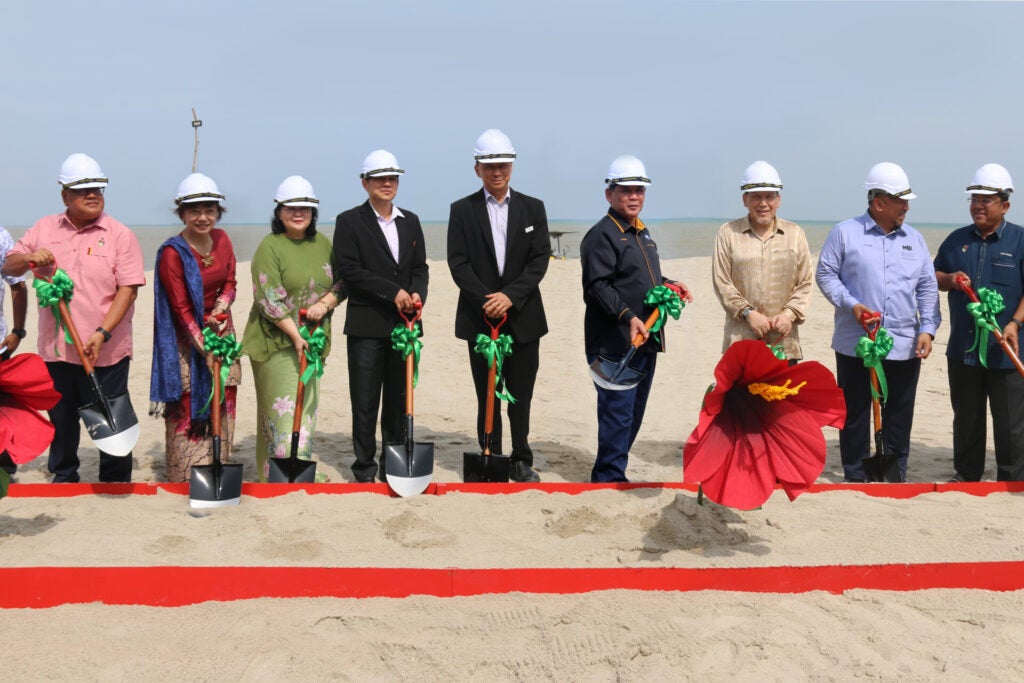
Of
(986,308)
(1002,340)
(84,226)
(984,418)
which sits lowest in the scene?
(984,418)

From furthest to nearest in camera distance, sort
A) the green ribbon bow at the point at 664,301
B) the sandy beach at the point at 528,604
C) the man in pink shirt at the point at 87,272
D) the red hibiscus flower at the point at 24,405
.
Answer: the man in pink shirt at the point at 87,272 → the green ribbon bow at the point at 664,301 → the red hibiscus flower at the point at 24,405 → the sandy beach at the point at 528,604

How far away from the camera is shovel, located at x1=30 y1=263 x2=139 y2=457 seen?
4.28 meters

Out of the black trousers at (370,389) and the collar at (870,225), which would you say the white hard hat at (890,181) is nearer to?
the collar at (870,225)

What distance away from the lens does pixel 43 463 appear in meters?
5.46

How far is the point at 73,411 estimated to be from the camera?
15.1 ft

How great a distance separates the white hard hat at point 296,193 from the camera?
4.51 m

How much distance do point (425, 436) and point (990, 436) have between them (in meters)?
3.66

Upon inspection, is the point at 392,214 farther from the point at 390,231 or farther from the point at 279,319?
the point at 279,319

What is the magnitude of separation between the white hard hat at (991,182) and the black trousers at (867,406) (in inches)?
36.6

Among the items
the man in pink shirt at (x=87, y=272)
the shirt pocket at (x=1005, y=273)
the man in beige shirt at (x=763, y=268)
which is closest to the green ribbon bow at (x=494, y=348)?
the man in beige shirt at (x=763, y=268)

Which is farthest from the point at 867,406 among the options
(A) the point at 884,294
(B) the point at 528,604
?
(B) the point at 528,604

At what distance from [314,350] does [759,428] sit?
207 centimetres

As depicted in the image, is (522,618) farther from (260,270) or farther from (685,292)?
(260,270)

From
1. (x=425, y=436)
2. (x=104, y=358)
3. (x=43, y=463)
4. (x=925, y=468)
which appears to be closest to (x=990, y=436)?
(x=925, y=468)
